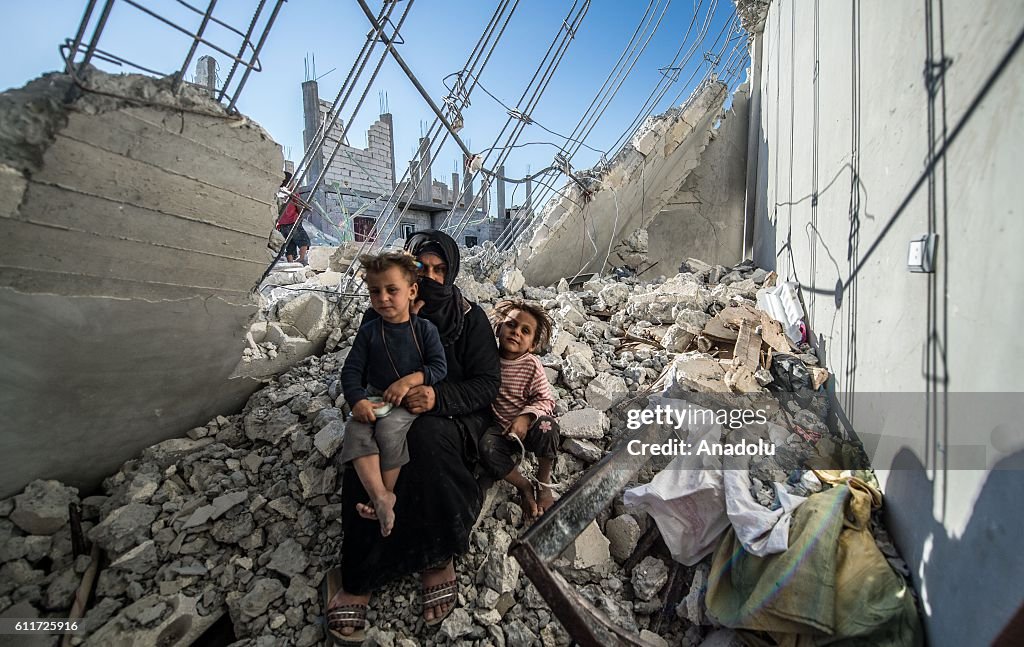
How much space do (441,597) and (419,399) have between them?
77 centimetres

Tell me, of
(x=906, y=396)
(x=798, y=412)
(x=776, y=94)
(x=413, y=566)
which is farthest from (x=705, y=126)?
(x=413, y=566)

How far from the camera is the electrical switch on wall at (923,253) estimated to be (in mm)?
1649

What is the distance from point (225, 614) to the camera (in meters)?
1.85

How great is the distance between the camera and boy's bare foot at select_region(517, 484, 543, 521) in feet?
7.04

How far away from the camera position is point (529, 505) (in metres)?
2.16

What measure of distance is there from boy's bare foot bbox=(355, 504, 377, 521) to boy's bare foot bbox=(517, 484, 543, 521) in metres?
0.72

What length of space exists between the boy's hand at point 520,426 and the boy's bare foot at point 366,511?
651 millimetres

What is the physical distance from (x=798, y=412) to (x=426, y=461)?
217 cm

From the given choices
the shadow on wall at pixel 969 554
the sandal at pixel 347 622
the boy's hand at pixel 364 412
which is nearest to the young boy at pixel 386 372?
the boy's hand at pixel 364 412

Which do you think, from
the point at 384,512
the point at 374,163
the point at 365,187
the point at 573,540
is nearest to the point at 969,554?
the point at 573,540

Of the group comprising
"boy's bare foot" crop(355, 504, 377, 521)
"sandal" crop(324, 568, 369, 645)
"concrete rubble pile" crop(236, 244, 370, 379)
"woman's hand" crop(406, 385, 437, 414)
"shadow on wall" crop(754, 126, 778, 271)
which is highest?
"shadow on wall" crop(754, 126, 778, 271)

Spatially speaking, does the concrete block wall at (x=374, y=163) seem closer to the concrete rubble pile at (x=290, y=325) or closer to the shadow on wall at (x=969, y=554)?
the concrete rubble pile at (x=290, y=325)

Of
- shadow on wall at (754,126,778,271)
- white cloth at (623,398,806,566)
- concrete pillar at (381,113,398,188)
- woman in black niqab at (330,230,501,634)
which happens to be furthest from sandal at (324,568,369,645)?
concrete pillar at (381,113,398,188)

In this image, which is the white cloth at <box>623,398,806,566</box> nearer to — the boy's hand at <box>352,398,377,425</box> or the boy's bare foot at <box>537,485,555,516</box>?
the boy's bare foot at <box>537,485,555,516</box>
